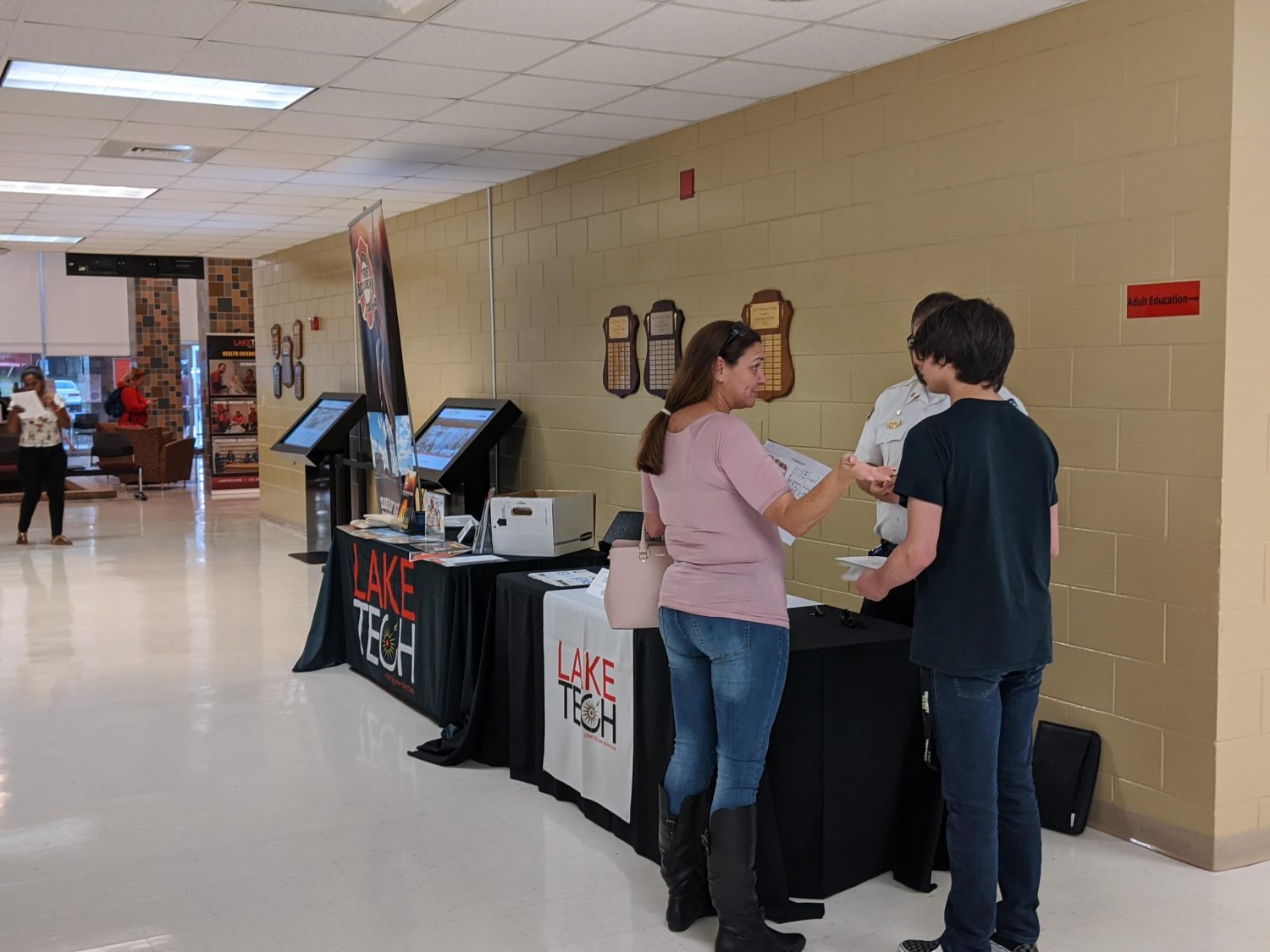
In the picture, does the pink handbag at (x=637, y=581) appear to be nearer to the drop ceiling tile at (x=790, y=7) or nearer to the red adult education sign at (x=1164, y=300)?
the red adult education sign at (x=1164, y=300)

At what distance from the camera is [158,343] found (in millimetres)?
19766

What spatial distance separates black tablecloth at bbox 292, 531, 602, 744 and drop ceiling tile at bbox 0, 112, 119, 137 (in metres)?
2.26

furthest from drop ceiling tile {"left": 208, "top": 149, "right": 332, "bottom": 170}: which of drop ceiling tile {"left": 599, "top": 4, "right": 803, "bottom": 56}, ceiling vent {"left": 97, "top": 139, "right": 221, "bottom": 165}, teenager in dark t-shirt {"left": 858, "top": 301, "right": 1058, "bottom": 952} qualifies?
teenager in dark t-shirt {"left": 858, "top": 301, "right": 1058, "bottom": 952}

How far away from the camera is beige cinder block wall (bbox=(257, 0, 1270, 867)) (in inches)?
141

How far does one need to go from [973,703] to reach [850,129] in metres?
2.91

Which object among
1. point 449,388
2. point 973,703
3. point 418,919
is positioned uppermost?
point 449,388

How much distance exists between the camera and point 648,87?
515cm

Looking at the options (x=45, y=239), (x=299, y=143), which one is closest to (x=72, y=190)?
(x=299, y=143)

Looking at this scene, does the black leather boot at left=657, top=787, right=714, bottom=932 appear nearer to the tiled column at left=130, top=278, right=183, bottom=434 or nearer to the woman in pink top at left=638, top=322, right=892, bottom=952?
the woman in pink top at left=638, top=322, right=892, bottom=952

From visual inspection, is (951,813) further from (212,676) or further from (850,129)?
(212,676)

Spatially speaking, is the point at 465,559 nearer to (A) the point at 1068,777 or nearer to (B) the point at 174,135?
(A) the point at 1068,777

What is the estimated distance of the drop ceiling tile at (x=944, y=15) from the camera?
12.9 feet

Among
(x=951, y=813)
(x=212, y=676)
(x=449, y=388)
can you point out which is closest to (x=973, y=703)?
(x=951, y=813)

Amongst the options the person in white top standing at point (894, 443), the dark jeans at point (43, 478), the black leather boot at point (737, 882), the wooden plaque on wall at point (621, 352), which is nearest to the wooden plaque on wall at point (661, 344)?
the wooden plaque on wall at point (621, 352)
